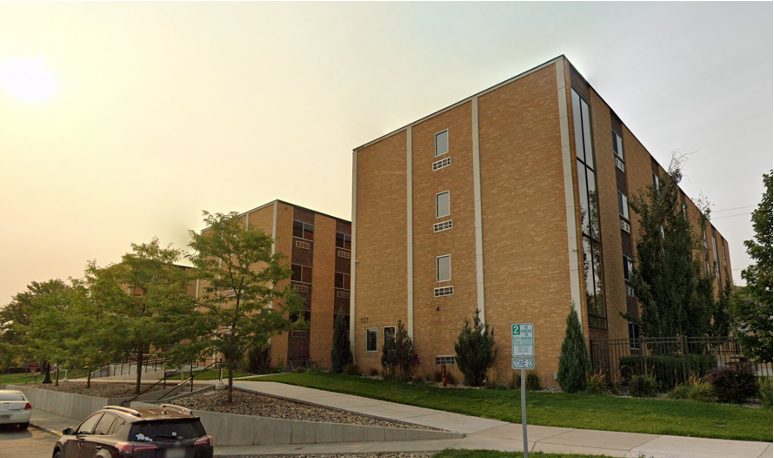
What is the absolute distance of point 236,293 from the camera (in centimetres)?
1811

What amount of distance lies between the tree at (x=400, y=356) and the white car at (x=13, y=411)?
1399 centimetres

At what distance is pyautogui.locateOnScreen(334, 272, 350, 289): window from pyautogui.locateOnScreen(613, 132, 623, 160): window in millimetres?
21470

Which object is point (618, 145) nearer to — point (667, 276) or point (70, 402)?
point (667, 276)

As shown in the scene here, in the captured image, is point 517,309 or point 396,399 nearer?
point 396,399

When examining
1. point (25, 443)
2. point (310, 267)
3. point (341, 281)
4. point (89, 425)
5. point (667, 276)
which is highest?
point (310, 267)

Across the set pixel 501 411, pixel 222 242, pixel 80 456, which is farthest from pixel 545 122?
pixel 80 456

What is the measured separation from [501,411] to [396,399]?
4.01 metres

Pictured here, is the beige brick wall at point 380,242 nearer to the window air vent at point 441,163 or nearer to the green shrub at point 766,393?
the window air vent at point 441,163

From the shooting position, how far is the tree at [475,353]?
21.5 meters

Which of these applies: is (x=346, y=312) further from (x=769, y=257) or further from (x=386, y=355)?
(x=769, y=257)

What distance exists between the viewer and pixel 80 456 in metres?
9.52

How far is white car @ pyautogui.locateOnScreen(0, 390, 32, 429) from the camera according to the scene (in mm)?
18203

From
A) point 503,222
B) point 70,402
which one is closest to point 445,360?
point 503,222

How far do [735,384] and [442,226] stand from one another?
13.6 m
